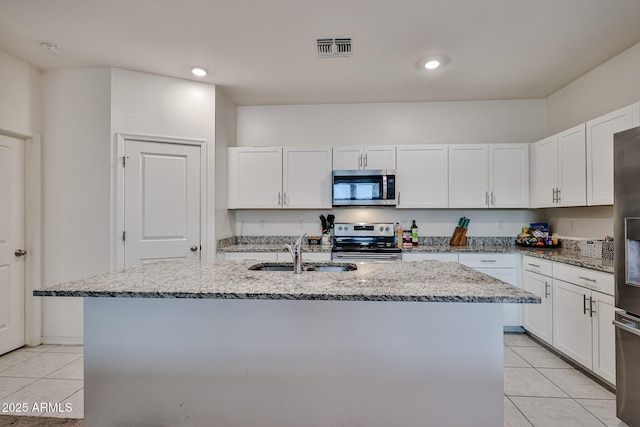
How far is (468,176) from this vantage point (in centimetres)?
365

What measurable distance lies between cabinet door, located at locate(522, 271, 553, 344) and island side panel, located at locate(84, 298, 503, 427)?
1.87m

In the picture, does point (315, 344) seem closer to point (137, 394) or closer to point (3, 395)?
point (137, 394)

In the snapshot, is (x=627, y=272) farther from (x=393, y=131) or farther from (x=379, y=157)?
(x=393, y=131)

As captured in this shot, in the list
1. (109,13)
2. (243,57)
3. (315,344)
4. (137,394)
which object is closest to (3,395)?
(137,394)

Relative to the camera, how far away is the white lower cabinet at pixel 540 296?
2.86 meters

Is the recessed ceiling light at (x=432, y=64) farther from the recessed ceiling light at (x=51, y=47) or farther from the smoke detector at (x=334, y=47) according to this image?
the recessed ceiling light at (x=51, y=47)

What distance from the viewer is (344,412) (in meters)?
1.47

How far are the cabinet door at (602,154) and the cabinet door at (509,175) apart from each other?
0.86 meters

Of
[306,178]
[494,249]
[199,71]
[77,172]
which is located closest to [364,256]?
[306,178]

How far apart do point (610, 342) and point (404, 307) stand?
182 cm

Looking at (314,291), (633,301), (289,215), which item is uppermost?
(289,215)

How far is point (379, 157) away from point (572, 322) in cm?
235

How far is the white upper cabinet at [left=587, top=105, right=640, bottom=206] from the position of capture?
7.89ft

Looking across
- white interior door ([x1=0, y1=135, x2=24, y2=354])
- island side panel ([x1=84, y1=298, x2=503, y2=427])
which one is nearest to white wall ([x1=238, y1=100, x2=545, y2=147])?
white interior door ([x1=0, y1=135, x2=24, y2=354])
